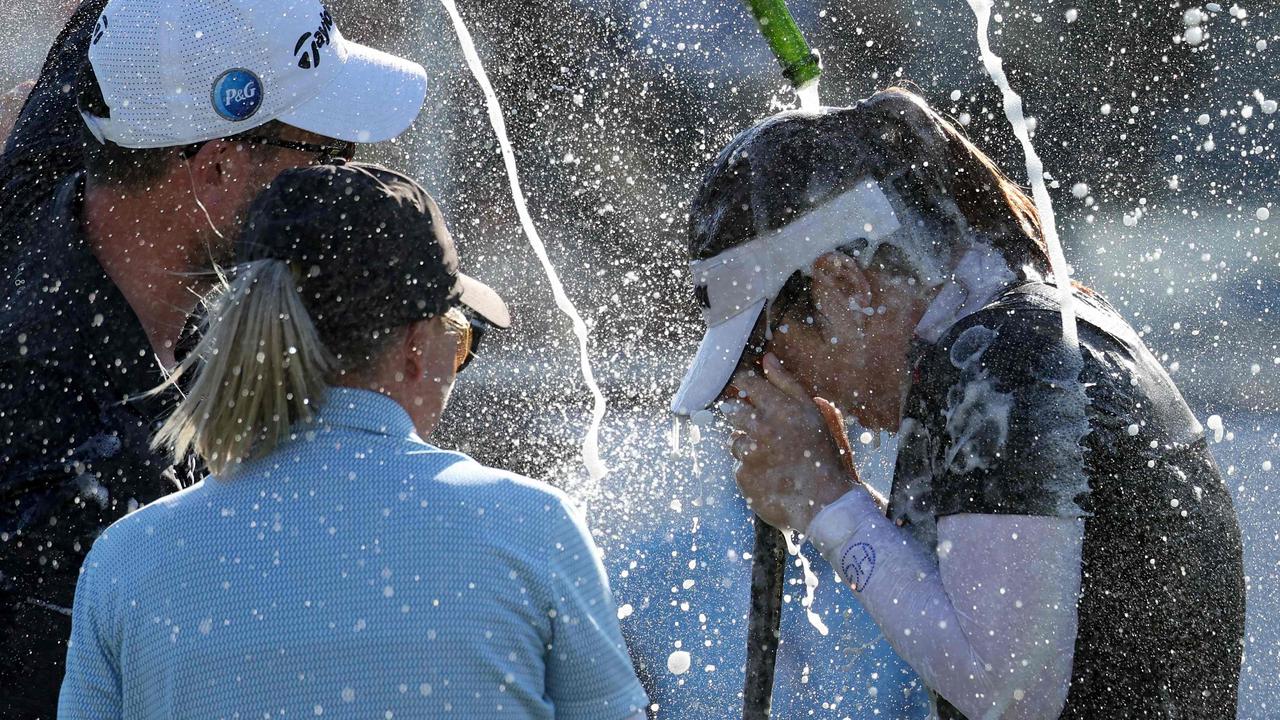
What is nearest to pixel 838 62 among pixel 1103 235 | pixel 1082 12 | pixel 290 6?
→ pixel 1082 12

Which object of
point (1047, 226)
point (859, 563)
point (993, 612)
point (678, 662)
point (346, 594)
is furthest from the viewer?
point (678, 662)

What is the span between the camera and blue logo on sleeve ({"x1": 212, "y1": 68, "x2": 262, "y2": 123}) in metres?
2.44

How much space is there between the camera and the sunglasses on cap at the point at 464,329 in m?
1.83

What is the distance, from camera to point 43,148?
2.53m

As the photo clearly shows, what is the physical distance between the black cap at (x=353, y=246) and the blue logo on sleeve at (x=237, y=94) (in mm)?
759

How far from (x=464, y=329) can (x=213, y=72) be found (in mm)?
930

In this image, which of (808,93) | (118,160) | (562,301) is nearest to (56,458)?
(118,160)

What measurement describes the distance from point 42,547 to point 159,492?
20 cm

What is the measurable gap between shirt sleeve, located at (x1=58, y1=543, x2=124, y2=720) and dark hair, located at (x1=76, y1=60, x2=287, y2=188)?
3.07 feet

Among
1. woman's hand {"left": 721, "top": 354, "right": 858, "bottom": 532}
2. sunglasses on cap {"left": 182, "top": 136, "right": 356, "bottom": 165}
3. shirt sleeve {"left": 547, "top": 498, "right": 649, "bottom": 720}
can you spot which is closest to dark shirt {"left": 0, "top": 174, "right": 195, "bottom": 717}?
sunglasses on cap {"left": 182, "top": 136, "right": 356, "bottom": 165}

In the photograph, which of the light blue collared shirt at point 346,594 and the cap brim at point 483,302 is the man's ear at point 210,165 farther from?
the light blue collared shirt at point 346,594

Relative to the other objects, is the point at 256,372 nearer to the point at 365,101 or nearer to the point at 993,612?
the point at 993,612

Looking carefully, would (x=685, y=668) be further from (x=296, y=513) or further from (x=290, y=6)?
→ (x=296, y=513)

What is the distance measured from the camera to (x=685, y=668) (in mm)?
4719
